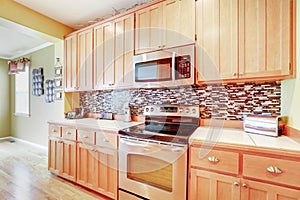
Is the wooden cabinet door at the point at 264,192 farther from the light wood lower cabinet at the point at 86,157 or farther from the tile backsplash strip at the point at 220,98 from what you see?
the light wood lower cabinet at the point at 86,157

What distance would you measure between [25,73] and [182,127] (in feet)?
16.1

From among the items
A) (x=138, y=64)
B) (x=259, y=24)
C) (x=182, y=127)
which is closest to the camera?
(x=259, y=24)

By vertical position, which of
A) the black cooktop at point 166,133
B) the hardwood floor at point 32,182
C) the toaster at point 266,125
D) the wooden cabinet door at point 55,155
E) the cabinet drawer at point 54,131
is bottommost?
the hardwood floor at point 32,182

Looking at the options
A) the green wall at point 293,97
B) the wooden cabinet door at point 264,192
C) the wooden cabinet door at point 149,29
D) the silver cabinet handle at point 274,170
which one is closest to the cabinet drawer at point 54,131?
the wooden cabinet door at point 149,29

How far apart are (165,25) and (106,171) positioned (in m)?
1.89

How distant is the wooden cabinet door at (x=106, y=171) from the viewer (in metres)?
1.95

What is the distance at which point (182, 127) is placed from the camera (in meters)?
1.97

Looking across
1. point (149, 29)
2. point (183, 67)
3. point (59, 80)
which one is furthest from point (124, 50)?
point (59, 80)

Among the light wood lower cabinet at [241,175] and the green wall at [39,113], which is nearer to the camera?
the light wood lower cabinet at [241,175]

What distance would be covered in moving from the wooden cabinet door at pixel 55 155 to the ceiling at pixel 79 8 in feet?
6.55

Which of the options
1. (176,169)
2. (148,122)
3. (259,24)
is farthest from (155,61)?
(176,169)

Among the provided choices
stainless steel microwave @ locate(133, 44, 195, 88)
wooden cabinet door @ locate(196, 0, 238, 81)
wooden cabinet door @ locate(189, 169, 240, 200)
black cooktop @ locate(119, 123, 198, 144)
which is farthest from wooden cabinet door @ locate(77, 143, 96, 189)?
wooden cabinet door @ locate(196, 0, 238, 81)

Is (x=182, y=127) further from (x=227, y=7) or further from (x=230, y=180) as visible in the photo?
(x=227, y=7)

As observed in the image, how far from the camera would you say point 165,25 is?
1998 millimetres
